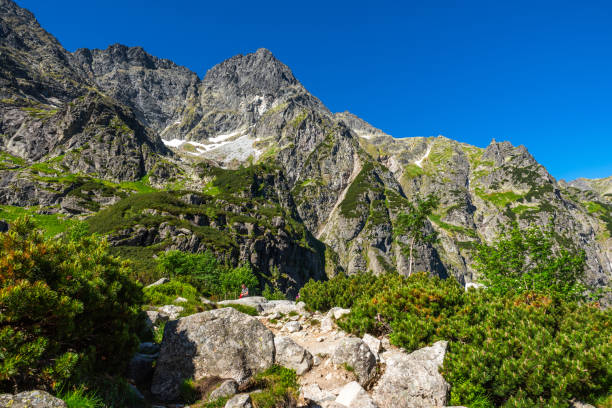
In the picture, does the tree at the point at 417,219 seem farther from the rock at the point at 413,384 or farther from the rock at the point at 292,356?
the rock at the point at 292,356

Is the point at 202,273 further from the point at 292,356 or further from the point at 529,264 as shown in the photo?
the point at 529,264

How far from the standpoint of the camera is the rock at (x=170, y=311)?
15.4 m

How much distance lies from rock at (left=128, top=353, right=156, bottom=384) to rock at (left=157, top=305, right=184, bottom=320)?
557 centimetres

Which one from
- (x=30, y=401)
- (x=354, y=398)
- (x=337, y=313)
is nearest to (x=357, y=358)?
(x=354, y=398)

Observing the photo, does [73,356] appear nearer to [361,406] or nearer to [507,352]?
[361,406]

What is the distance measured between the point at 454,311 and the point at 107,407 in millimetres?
12657

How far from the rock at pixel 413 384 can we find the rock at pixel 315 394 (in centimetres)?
158

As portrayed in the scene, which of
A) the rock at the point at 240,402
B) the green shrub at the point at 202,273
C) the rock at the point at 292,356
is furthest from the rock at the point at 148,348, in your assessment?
the green shrub at the point at 202,273

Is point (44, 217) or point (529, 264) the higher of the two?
point (529, 264)

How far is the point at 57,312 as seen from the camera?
20.2 ft

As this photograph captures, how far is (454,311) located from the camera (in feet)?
41.0

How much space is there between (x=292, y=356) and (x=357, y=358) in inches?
95.7

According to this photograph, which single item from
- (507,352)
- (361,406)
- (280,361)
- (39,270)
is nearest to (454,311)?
(507,352)

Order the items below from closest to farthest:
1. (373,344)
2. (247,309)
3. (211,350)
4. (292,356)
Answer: (211,350), (292,356), (373,344), (247,309)
